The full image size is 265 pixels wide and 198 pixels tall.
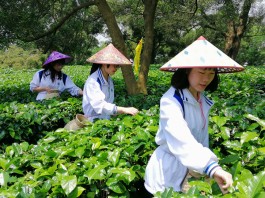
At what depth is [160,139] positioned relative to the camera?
2041 mm

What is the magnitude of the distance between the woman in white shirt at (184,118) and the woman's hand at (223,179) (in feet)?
0.30

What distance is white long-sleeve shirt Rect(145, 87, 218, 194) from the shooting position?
1706mm

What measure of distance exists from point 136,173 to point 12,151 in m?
1.06

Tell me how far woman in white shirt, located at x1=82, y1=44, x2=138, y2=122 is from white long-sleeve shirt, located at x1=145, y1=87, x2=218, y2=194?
1432 mm

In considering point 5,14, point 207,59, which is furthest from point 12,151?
point 5,14

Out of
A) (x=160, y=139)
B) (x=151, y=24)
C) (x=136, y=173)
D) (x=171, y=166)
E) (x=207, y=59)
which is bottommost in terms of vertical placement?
(x=136, y=173)

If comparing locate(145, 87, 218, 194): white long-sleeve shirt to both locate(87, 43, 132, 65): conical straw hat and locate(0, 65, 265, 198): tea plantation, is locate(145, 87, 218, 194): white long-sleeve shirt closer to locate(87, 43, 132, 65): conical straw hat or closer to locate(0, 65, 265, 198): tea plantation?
locate(0, 65, 265, 198): tea plantation

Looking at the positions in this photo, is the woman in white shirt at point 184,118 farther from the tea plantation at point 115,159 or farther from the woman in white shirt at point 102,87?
the woman in white shirt at point 102,87

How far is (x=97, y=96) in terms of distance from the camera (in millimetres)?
3633

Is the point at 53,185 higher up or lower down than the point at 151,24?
→ lower down

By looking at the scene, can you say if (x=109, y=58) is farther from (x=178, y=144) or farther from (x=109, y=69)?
(x=178, y=144)

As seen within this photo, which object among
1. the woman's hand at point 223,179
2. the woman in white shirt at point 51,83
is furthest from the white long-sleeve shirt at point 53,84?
the woman's hand at point 223,179

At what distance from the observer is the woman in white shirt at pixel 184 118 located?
69.5 inches

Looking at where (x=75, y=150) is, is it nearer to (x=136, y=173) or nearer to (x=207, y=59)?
(x=136, y=173)
